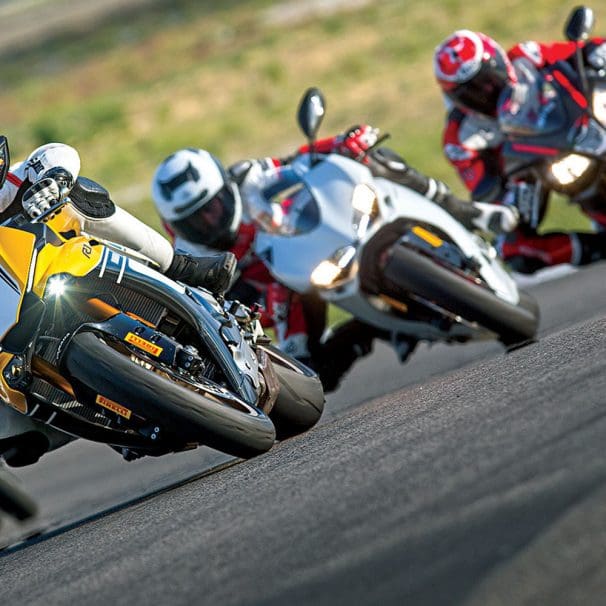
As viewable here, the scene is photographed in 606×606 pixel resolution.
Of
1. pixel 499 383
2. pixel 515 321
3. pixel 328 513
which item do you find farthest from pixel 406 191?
pixel 328 513

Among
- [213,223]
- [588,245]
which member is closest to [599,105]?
[588,245]

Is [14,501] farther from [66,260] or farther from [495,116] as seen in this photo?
[495,116]

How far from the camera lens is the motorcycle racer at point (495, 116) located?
8758 mm

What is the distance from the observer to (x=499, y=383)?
15.9ft

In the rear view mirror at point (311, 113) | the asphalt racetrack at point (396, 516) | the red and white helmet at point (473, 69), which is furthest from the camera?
the red and white helmet at point (473, 69)

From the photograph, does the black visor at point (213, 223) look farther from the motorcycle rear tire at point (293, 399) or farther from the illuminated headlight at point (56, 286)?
the illuminated headlight at point (56, 286)

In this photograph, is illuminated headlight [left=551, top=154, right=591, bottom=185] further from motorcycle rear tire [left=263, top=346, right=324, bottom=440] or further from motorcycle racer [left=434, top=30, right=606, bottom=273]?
motorcycle rear tire [left=263, top=346, right=324, bottom=440]

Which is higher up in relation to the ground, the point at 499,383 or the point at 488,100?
the point at 499,383

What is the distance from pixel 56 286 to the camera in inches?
199

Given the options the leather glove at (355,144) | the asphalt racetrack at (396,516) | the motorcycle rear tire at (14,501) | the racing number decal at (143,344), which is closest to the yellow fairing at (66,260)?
the racing number decal at (143,344)

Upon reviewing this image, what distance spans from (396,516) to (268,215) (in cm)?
418

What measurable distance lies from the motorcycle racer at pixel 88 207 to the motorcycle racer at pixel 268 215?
1.62 metres

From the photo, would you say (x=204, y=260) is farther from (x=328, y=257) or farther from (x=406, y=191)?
(x=406, y=191)

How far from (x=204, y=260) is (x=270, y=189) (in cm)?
182
